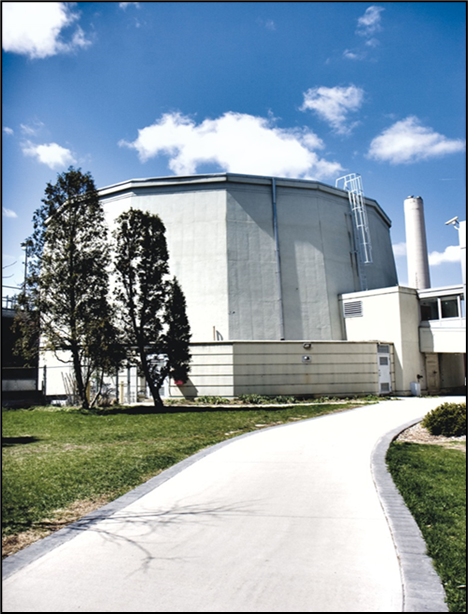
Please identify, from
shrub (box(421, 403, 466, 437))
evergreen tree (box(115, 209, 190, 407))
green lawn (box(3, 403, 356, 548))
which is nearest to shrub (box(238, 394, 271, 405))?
green lawn (box(3, 403, 356, 548))

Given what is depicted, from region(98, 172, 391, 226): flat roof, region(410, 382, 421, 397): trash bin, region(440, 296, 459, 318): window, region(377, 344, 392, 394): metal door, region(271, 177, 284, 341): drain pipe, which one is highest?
region(98, 172, 391, 226): flat roof

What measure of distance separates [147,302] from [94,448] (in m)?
10.9

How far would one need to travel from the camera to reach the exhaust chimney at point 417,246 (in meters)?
32.2

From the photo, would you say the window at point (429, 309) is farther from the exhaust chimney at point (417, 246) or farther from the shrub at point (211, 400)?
the shrub at point (211, 400)

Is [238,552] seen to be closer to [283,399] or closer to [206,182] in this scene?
[283,399]

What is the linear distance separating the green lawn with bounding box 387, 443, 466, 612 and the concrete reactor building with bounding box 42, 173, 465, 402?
45.4 feet

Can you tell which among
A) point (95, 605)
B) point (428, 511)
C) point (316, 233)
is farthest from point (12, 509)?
point (316, 233)

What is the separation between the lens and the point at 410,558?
4.12 meters

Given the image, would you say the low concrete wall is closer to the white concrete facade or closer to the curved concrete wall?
the white concrete facade

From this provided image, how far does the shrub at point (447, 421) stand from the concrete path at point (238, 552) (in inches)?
159

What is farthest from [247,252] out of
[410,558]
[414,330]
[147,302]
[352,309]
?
[410,558]

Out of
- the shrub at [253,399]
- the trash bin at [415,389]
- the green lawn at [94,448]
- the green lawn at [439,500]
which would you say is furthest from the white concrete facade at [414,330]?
the green lawn at [439,500]

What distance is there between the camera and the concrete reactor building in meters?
23.4

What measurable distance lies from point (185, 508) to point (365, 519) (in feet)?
6.72
